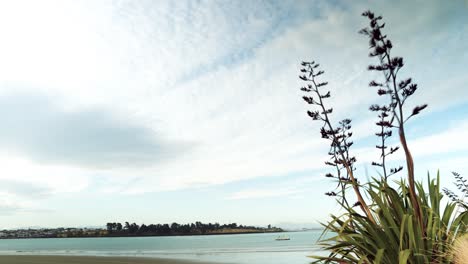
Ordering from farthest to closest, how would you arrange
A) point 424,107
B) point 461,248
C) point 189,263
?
point 189,263 → point 424,107 → point 461,248

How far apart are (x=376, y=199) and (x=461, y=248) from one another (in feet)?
2.76

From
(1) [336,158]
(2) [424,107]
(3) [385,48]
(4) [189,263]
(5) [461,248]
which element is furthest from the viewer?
(4) [189,263]

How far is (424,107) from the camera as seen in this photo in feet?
9.76

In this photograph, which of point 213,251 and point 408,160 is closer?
point 408,160

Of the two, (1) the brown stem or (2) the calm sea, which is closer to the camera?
(1) the brown stem

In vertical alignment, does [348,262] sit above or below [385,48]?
below

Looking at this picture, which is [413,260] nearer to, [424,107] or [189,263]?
[424,107]

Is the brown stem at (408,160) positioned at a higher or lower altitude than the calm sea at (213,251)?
higher

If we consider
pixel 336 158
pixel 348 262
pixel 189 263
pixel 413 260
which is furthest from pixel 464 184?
pixel 189 263

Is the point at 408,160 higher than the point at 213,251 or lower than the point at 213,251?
higher

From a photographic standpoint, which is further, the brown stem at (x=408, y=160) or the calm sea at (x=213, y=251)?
the calm sea at (x=213, y=251)

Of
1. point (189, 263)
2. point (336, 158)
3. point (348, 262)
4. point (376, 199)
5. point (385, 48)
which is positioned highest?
point (385, 48)

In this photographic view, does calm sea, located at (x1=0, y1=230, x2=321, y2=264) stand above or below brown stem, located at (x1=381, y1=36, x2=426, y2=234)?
below

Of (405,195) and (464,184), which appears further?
(405,195)
